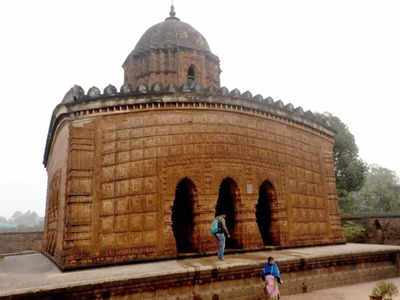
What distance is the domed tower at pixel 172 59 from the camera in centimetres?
1434

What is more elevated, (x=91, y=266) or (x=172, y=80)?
(x=172, y=80)

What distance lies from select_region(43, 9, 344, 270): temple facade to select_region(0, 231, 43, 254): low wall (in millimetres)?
15579

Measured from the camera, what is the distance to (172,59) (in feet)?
47.4

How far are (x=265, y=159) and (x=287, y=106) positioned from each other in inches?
96.6

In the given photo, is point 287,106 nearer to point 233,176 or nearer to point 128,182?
point 233,176

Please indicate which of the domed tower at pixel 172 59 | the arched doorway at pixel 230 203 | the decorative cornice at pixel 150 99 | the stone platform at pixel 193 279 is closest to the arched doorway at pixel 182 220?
A: the arched doorway at pixel 230 203

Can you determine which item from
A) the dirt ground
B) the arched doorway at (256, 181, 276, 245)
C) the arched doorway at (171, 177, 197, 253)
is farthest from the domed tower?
the dirt ground

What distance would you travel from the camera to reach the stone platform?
5723 millimetres

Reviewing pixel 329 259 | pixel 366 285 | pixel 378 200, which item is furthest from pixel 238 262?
pixel 378 200

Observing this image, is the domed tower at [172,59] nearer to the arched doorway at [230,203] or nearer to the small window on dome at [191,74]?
the small window on dome at [191,74]

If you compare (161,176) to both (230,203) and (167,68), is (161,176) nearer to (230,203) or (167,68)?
(230,203)

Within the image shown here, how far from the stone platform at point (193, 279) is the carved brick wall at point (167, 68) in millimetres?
8382

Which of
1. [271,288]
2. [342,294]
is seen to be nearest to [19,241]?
[271,288]

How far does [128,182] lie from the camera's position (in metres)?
8.76
